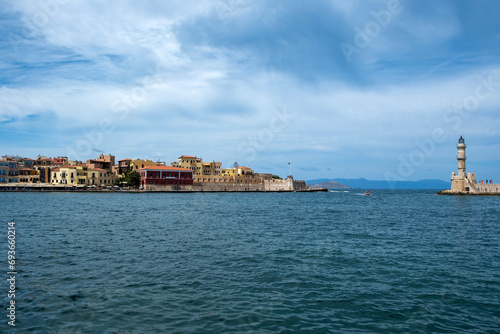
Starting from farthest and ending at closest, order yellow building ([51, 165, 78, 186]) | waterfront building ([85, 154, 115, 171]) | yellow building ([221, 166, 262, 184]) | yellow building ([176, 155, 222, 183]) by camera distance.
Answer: yellow building ([221, 166, 262, 184]), yellow building ([176, 155, 222, 183]), waterfront building ([85, 154, 115, 171]), yellow building ([51, 165, 78, 186])

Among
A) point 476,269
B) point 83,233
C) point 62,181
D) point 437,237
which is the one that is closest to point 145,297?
point 476,269

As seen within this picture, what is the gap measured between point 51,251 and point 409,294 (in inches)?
617

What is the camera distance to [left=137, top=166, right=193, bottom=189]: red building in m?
110

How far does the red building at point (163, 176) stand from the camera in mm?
109750

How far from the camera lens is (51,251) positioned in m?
17.0

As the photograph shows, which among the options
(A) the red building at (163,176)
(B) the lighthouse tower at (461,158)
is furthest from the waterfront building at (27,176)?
(B) the lighthouse tower at (461,158)

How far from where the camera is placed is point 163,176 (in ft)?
368

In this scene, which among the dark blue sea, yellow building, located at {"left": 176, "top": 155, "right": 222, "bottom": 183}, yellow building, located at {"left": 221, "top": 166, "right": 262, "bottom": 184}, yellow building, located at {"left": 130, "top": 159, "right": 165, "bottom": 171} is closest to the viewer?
the dark blue sea

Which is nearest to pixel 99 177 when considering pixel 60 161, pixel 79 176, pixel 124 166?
pixel 79 176

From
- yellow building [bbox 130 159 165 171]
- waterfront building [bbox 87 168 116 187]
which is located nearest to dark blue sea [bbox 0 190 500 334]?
waterfront building [bbox 87 168 116 187]

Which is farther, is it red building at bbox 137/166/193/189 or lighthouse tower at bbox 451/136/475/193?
red building at bbox 137/166/193/189

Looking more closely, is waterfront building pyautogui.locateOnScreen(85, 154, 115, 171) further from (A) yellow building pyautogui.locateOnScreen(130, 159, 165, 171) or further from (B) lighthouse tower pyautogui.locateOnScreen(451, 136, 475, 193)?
(B) lighthouse tower pyautogui.locateOnScreen(451, 136, 475, 193)

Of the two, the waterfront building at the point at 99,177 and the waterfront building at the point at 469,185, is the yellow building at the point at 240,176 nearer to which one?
the waterfront building at the point at 99,177

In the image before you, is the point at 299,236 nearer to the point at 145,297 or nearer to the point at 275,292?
the point at 275,292
